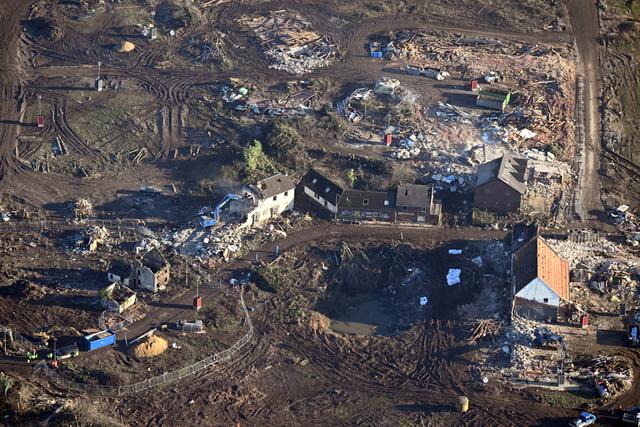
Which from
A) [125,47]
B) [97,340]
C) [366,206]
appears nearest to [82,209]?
[97,340]

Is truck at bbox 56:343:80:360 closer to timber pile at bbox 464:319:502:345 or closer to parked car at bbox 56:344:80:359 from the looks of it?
parked car at bbox 56:344:80:359

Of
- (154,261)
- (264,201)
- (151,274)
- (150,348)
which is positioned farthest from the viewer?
(264,201)

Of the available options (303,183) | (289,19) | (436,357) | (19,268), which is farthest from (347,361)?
(289,19)

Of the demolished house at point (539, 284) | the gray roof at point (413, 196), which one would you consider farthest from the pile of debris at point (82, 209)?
the demolished house at point (539, 284)

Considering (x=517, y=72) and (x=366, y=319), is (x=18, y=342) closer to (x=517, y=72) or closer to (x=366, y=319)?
(x=366, y=319)

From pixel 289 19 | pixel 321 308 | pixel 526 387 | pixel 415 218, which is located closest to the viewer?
pixel 526 387

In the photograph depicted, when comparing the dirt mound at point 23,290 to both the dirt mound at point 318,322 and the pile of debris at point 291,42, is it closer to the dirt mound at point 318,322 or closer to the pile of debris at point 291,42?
the dirt mound at point 318,322

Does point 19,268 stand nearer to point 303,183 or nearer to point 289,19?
point 303,183
